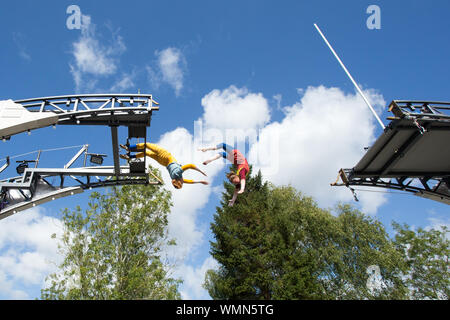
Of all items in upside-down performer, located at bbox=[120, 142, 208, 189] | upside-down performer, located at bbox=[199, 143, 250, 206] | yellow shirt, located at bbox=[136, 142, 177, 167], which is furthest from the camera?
yellow shirt, located at bbox=[136, 142, 177, 167]

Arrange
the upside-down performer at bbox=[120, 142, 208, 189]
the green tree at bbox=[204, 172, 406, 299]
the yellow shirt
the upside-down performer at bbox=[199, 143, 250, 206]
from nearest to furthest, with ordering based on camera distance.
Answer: the upside-down performer at bbox=[199, 143, 250, 206]
the upside-down performer at bbox=[120, 142, 208, 189]
the yellow shirt
the green tree at bbox=[204, 172, 406, 299]

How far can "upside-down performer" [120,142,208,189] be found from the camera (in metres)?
8.76

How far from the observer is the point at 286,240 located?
66.5 feet

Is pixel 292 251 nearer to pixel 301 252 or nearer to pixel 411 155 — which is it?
pixel 301 252

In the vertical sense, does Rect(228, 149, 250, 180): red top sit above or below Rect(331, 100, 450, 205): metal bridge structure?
below

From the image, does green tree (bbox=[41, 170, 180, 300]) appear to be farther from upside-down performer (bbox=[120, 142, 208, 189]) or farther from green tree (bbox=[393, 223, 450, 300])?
green tree (bbox=[393, 223, 450, 300])

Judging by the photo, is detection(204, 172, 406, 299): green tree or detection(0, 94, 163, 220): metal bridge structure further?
detection(204, 172, 406, 299): green tree

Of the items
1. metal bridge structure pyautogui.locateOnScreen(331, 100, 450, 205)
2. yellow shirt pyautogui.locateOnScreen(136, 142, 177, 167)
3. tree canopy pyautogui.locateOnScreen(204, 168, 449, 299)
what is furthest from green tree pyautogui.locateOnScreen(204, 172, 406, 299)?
yellow shirt pyautogui.locateOnScreen(136, 142, 177, 167)

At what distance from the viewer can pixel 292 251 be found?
20109 mm

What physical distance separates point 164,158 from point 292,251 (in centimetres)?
1387

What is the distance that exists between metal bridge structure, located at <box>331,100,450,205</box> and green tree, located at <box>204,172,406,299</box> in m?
8.92

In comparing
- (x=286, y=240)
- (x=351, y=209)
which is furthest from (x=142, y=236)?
(x=351, y=209)

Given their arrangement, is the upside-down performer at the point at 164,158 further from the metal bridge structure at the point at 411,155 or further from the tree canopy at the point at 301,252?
the tree canopy at the point at 301,252

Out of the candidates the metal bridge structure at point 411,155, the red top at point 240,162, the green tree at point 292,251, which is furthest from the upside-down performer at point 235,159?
the green tree at point 292,251
